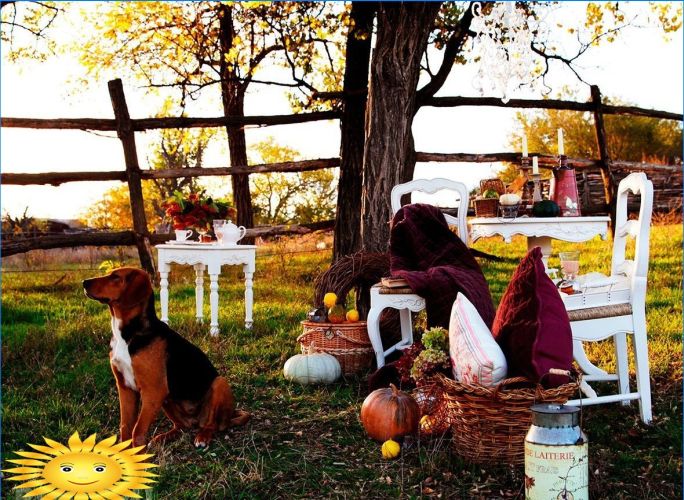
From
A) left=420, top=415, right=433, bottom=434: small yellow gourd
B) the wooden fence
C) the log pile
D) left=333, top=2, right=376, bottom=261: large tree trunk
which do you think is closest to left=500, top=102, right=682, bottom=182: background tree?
the log pile

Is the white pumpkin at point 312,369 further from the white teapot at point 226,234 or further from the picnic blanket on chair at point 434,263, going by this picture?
the white teapot at point 226,234

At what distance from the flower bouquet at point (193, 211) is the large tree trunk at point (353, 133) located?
144 centimetres

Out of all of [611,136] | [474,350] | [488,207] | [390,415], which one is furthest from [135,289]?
[611,136]

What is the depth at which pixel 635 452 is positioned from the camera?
3.60 metres

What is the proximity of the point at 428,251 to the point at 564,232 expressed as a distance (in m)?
0.91

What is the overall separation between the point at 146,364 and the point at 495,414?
62.3 inches

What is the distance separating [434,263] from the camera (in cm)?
489

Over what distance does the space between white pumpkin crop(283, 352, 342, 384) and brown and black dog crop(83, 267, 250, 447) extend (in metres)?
1.17

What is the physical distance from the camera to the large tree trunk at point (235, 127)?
31.8ft

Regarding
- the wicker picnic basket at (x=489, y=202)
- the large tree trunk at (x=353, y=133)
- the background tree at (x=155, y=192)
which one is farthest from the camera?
the background tree at (x=155, y=192)

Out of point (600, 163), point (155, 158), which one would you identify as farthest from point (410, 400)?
point (155, 158)

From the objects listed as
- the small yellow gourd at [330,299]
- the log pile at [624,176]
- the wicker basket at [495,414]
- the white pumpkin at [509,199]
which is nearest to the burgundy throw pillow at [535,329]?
the wicker basket at [495,414]

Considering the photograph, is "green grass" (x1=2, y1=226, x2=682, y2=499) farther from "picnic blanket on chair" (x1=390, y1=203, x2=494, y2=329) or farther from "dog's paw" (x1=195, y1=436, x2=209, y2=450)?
"picnic blanket on chair" (x1=390, y1=203, x2=494, y2=329)

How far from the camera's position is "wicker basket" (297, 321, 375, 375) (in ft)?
17.0
